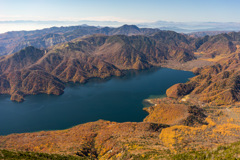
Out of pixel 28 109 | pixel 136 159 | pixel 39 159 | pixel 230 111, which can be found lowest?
pixel 28 109

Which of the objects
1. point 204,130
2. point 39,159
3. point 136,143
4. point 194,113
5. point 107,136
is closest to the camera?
point 39,159

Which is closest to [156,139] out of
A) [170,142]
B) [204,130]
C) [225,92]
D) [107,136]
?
[170,142]

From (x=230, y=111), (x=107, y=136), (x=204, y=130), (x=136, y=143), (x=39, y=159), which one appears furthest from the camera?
(x=230, y=111)

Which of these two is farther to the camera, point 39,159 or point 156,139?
point 156,139

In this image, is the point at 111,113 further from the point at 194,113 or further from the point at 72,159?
the point at 72,159

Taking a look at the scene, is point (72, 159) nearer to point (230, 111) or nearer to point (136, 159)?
point (136, 159)

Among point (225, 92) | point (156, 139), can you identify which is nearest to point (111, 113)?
point (156, 139)

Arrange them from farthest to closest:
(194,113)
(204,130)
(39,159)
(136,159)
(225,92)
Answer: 1. (225,92)
2. (194,113)
3. (204,130)
4. (136,159)
5. (39,159)

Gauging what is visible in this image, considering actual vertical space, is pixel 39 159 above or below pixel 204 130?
above

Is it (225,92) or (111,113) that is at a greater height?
(225,92)
